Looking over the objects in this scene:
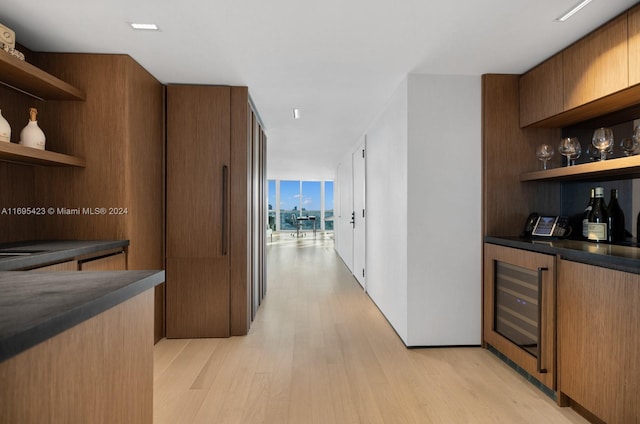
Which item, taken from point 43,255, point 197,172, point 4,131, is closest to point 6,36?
point 4,131

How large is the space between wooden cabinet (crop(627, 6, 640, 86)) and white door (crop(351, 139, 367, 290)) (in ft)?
10.9

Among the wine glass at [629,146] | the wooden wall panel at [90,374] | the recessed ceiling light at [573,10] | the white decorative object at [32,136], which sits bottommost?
the wooden wall panel at [90,374]

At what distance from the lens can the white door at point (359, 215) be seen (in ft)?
16.9

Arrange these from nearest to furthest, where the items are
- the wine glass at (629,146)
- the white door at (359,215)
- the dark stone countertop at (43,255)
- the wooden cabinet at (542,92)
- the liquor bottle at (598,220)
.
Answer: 1. the dark stone countertop at (43,255)
2. the wine glass at (629,146)
3. the liquor bottle at (598,220)
4. the wooden cabinet at (542,92)
5. the white door at (359,215)

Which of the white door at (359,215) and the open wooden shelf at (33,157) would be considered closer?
the open wooden shelf at (33,157)

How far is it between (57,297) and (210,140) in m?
2.50

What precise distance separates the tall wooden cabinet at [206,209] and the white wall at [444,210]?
1.58 metres

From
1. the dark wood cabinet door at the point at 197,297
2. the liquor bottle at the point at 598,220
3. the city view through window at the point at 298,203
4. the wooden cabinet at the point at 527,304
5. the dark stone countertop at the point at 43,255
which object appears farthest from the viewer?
the city view through window at the point at 298,203

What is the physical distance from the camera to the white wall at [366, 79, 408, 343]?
3033 millimetres

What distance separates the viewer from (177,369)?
252 centimetres

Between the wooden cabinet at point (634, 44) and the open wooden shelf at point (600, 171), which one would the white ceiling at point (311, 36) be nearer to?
the wooden cabinet at point (634, 44)

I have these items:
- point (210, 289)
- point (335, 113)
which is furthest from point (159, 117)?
point (335, 113)

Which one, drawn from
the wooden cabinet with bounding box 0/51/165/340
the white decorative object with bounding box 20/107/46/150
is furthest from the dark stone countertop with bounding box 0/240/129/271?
the white decorative object with bounding box 20/107/46/150

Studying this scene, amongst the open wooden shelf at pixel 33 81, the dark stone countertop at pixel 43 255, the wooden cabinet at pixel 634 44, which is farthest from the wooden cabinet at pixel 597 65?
the open wooden shelf at pixel 33 81
